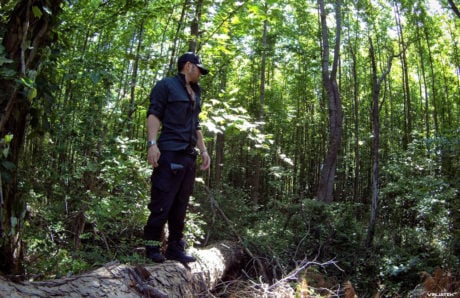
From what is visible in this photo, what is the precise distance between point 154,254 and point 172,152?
0.94 meters

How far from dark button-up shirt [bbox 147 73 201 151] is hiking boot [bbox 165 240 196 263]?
0.94m

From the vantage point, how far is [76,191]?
415cm

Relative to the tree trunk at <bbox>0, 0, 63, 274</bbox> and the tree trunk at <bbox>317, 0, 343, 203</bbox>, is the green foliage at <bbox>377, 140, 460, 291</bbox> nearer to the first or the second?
the tree trunk at <bbox>317, 0, 343, 203</bbox>

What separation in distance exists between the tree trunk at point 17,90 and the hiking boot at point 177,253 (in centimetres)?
154

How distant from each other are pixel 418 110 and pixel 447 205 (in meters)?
16.7

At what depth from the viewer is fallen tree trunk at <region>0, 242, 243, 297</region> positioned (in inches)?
77.7

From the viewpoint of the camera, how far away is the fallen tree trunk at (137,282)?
77.7 inches

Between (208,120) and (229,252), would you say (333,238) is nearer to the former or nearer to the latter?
(229,252)

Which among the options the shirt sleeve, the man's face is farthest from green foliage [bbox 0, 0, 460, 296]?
the man's face

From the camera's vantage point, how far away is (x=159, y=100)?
3.64 meters

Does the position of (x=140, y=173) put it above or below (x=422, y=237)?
above

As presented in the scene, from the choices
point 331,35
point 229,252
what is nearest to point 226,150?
point 331,35

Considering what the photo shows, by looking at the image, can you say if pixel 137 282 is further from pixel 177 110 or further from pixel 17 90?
pixel 177 110

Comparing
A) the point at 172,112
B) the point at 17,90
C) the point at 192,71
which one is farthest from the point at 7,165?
the point at 192,71
